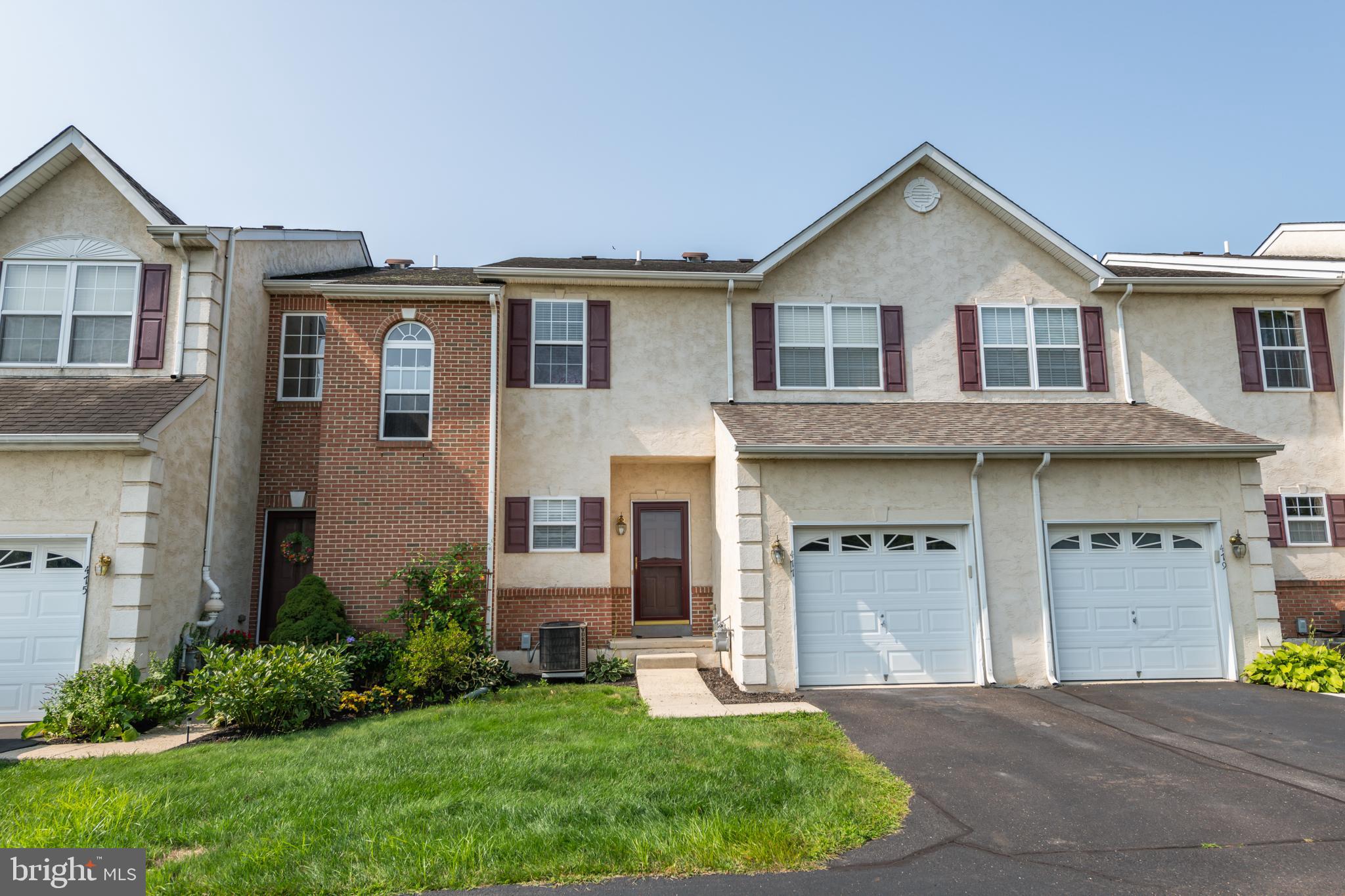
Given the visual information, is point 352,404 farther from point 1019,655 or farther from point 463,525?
point 1019,655

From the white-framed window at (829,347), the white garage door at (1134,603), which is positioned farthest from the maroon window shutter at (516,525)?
the white garage door at (1134,603)

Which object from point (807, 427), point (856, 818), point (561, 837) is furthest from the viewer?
point (807, 427)

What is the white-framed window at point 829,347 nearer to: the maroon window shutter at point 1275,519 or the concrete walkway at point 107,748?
the maroon window shutter at point 1275,519

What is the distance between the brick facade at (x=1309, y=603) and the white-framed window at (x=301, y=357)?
1746cm

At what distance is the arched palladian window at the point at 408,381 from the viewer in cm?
1288

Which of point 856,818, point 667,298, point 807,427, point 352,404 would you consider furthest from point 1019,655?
point 352,404

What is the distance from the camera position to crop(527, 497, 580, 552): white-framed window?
13.3 m

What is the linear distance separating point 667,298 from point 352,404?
18.6 feet

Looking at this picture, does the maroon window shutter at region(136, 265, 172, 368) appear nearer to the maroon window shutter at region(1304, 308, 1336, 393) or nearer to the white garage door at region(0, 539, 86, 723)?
the white garage door at region(0, 539, 86, 723)

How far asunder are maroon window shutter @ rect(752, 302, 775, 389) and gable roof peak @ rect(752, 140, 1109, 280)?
0.81 meters

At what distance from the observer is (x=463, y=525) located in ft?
41.3

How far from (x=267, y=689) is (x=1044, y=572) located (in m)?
10.6

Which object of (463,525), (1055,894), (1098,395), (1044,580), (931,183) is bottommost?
(1055,894)

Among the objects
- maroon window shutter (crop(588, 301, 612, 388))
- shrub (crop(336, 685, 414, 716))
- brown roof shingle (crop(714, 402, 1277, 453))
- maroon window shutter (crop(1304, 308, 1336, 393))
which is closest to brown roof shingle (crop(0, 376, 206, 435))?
shrub (crop(336, 685, 414, 716))
